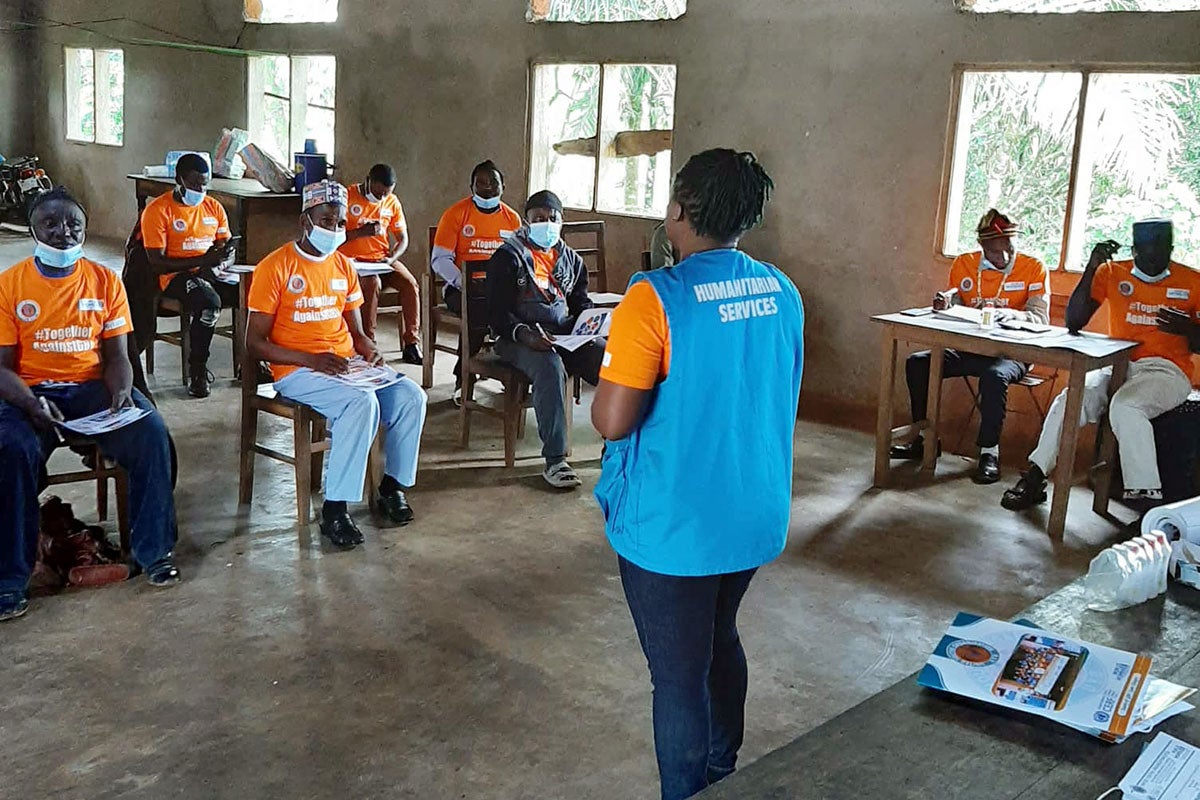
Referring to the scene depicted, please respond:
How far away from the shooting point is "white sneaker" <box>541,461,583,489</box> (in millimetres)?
4953

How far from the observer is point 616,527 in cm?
217

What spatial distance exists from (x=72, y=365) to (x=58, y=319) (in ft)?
0.50

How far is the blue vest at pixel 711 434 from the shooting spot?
204 cm

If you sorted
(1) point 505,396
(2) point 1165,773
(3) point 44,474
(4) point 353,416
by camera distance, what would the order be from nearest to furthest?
(2) point 1165,773, (3) point 44,474, (4) point 353,416, (1) point 505,396

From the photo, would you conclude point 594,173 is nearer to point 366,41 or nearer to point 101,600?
point 366,41

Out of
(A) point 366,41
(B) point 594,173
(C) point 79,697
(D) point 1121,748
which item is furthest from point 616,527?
(A) point 366,41

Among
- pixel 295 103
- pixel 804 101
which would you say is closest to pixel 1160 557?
pixel 804 101

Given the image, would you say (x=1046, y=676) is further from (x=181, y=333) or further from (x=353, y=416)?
(x=181, y=333)

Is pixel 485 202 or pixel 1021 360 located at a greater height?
pixel 485 202

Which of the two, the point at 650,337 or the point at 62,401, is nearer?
the point at 650,337

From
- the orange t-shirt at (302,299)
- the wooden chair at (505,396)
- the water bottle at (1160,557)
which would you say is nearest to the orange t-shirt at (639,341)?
the water bottle at (1160,557)

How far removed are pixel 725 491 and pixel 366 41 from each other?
25.2ft

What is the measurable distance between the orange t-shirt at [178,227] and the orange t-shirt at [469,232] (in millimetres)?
1187

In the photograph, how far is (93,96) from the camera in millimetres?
12445
